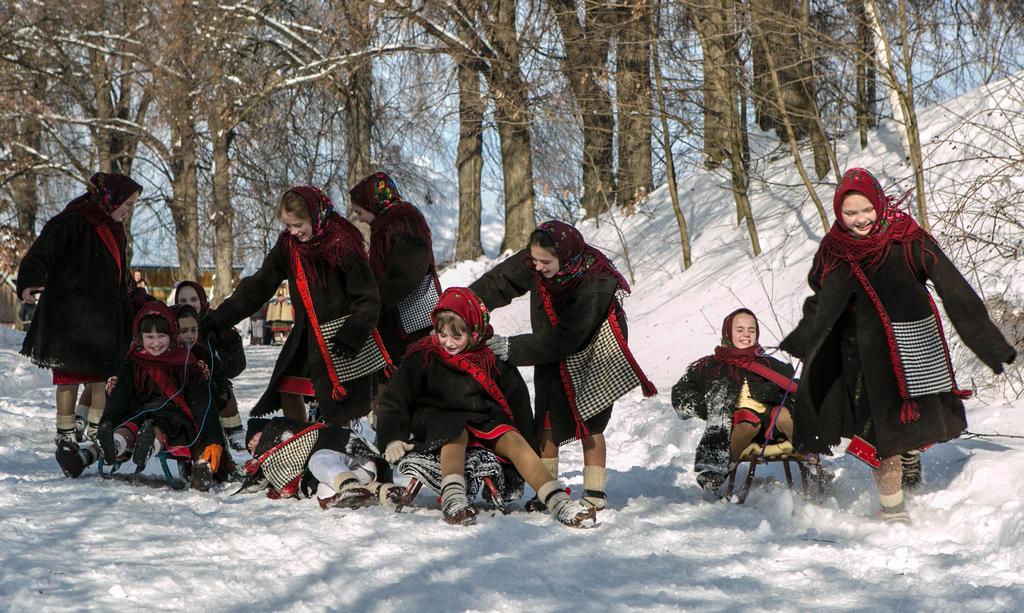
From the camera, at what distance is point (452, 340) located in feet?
16.9

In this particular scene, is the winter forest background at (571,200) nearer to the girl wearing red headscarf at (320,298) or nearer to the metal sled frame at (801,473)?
the metal sled frame at (801,473)

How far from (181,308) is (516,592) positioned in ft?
11.9

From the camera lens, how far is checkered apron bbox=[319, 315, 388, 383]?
5984 mm

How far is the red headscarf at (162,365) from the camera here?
594cm

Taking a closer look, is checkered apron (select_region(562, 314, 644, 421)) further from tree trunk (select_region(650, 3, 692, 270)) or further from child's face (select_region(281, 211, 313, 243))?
tree trunk (select_region(650, 3, 692, 270))

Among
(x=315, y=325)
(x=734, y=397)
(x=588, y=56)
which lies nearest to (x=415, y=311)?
(x=315, y=325)

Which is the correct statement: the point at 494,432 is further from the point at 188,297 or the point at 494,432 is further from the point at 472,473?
the point at 188,297

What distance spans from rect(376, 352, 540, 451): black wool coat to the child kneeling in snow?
25 centimetres

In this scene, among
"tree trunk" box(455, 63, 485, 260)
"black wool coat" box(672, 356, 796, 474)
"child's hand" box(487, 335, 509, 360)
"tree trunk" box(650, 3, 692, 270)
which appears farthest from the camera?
"tree trunk" box(455, 63, 485, 260)

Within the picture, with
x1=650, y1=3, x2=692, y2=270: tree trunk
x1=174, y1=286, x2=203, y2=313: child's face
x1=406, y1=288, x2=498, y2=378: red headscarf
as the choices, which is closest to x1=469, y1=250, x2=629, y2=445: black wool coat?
x1=406, y1=288, x2=498, y2=378: red headscarf

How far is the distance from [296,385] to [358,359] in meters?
0.39

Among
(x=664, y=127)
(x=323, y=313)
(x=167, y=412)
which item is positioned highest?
(x=664, y=127)

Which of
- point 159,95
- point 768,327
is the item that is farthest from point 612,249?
point 159,95

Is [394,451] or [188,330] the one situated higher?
[188,330]
